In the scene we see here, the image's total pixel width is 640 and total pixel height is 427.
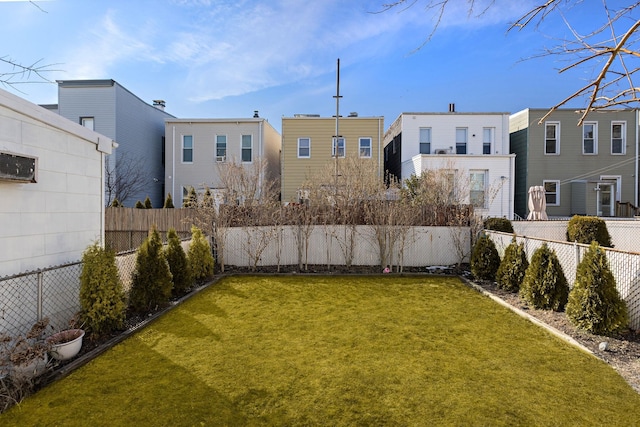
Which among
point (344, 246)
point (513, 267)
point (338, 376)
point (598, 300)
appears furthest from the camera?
point (344, 246)

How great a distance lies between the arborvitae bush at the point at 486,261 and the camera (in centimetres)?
805

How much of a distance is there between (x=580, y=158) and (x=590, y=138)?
1190mm

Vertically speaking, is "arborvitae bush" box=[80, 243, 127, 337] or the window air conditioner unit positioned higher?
the window air conditioner unit

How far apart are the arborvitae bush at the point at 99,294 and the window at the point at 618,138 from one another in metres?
21.9

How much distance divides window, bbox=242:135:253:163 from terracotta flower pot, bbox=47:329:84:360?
13.1m

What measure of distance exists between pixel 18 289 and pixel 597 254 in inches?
291

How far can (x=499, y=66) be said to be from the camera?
14.5 ft

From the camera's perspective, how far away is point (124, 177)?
51.7 feet

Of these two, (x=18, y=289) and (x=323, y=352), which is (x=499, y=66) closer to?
(x=323, y=352)

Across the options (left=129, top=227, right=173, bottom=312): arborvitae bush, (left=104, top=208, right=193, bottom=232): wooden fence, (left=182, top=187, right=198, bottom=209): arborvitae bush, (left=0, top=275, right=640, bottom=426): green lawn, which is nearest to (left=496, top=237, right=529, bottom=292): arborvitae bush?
(left=0, top=275, right=640, bottom=426): green lawn

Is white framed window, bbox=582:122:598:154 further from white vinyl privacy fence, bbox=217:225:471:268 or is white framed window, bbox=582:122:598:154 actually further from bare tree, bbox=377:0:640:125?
bare tree, bbox=377:0:640:125

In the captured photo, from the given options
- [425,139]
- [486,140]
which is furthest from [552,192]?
[425,139]

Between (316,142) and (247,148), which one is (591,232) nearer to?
(316,142)

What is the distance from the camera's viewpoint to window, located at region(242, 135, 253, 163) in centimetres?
1631
